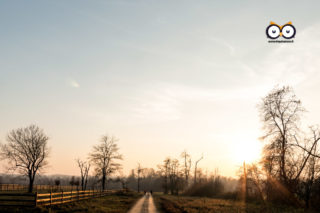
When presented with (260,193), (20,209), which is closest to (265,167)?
(260,193)

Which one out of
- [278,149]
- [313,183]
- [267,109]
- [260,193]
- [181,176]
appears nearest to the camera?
[313,183]

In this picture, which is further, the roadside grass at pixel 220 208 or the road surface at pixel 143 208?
the roadside grass at pixel 220 208

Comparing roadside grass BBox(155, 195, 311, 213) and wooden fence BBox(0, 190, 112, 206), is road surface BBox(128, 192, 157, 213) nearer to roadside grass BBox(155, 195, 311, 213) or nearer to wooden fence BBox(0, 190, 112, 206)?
roadside grass BBox(155, 195, 311, 213)

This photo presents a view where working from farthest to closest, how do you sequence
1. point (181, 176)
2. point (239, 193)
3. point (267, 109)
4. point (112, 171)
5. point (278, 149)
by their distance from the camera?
point (181, 176)
point (112, 171)
point (239, 193)
point (267, 109)
point (278, 149)

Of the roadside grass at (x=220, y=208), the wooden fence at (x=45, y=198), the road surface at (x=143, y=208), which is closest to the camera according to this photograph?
the wooden fence at (x=45, y=198)

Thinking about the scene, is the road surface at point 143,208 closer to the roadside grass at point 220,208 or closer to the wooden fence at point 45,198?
the roadside grass at point 220,208

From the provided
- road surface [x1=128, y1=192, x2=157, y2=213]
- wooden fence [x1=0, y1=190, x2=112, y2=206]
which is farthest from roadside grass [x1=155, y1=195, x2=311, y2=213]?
wooden fence [x1=0, y1=190, x2=112, y2=206]

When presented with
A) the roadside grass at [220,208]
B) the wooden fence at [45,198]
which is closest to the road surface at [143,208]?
the roadside grass at [220,208]

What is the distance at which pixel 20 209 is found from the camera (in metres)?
18.5

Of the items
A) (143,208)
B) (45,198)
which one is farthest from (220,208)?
(45,198)

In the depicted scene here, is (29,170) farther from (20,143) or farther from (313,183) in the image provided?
(313,183)

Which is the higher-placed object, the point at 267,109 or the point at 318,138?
the point at 267,109

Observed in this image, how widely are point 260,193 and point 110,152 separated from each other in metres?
33.3

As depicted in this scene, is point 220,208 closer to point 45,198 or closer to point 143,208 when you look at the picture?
point 143,208
